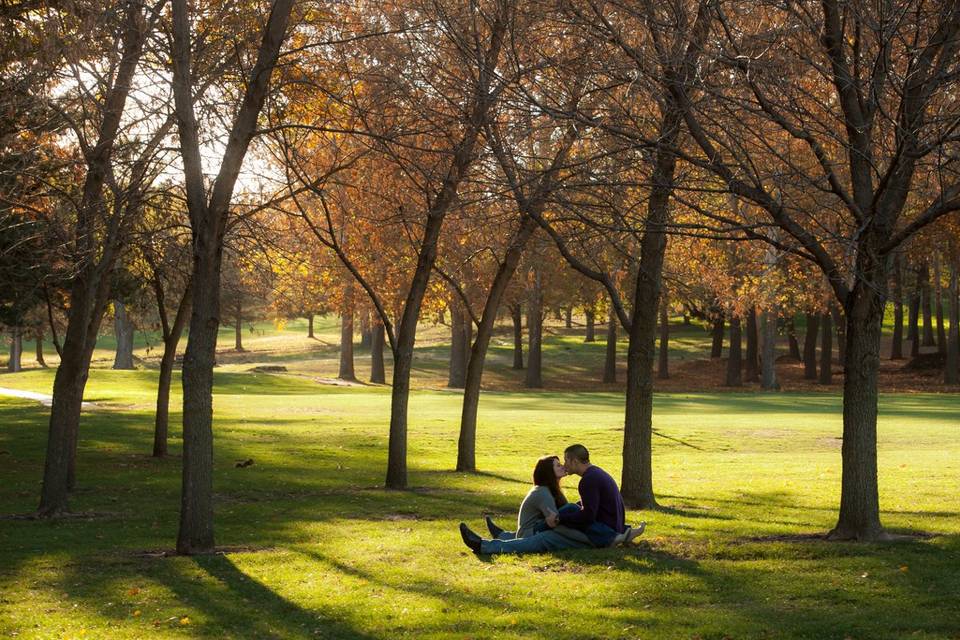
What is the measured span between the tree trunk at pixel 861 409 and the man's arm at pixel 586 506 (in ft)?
8.83

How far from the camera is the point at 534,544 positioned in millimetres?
11531

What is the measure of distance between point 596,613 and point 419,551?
3.68 m

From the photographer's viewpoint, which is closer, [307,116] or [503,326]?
[307,116]

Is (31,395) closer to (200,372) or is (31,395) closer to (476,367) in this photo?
(476,367)

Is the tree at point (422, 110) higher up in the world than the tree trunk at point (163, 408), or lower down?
higher up

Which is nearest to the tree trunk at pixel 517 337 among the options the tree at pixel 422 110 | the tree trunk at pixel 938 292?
the tree trunk at pixel 938 292

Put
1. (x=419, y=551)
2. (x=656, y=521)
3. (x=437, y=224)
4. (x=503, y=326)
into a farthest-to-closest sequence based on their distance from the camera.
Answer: (x=503, y=326) → (x=437, y=224) → (x=656, y=521) → (x=419, y=551)

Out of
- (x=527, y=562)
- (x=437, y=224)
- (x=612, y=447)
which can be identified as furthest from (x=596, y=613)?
(x=612, y=447)

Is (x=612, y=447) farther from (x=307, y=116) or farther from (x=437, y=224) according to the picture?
(x=307, y=116)

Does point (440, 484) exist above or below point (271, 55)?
below

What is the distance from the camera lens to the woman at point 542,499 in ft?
37.9

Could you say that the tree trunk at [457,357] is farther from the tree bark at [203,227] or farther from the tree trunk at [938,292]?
the tree bark at [203,227]

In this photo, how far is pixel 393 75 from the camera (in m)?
14.9

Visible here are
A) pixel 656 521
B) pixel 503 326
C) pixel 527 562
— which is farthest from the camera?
pixel 503 326
